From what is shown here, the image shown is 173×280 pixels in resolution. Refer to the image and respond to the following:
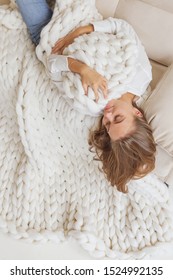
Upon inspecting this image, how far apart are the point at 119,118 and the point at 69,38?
0.99 ft

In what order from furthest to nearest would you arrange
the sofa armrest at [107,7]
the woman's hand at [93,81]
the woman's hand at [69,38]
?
the sofa armrest at [107,7], the woman's hand at [69,38], the woman's hand at [93,81]

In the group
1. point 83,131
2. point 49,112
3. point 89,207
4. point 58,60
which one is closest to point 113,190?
point 89,207

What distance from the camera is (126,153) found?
Answer: 1.09 m

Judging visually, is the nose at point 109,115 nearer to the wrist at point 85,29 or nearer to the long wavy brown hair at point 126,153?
the long wavy brown hair at point 126,153

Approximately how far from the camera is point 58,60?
3.58 ft

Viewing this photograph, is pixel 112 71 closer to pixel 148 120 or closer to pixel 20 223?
pixel 148 120

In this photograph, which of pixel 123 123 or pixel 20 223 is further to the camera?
pixel 20 223

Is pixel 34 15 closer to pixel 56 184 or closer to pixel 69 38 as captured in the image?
pixel 69 38

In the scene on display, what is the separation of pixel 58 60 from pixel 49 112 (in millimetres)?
188

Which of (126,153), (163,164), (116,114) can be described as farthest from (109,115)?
(163,164)

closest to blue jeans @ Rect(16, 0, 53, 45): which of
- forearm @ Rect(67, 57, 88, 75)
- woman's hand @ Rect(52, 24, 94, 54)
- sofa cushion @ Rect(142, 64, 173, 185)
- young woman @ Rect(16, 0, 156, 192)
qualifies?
young woman @ Rect(16, 0, 156, 192)

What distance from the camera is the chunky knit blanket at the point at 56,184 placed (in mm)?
1173

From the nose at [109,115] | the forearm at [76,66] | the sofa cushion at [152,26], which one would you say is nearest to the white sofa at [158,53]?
the sofa cushion at [152,26]

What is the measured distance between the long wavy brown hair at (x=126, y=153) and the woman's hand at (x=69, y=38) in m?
0.26
